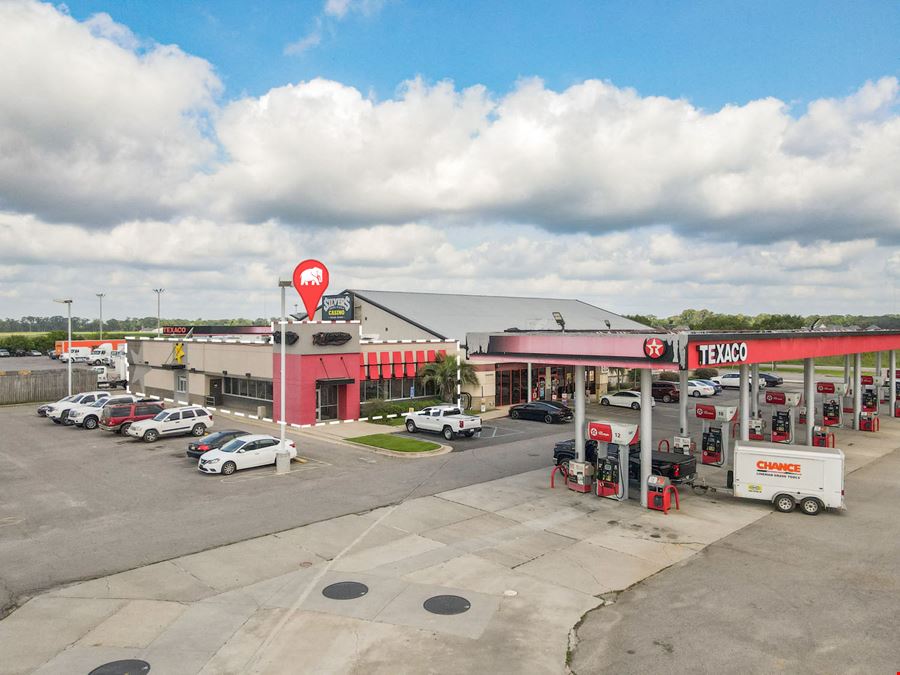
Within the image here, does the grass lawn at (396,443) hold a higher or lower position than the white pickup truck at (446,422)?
lower

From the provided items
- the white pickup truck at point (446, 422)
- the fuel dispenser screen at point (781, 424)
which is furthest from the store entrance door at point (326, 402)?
the fuel dispenser screen at point (781, 424)

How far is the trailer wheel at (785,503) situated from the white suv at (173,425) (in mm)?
29623

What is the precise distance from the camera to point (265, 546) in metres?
17.3

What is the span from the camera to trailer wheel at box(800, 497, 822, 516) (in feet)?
66.7

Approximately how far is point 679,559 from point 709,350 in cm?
697

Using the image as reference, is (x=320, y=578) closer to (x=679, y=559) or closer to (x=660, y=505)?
(x=679, y=559)

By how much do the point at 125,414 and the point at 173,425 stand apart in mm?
3615

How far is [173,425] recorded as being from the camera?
3488 cm

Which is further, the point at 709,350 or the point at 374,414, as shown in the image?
the point at 374,414

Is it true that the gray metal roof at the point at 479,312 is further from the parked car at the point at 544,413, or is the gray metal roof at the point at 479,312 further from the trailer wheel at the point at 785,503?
the trailer wheel at the point at 785,503

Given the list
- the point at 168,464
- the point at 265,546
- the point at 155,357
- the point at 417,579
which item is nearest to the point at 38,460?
the point at 168,464

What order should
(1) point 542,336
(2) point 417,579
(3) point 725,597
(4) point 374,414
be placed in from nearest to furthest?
1. (3) point 725,597
2. (2) point 417,579
3. (1) point 542,336
4. (4) point 374,414

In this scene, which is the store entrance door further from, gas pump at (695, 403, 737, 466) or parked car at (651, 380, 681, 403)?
parked car at (651, 380, 681, 403)

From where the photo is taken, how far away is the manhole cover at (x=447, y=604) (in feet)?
43.3
